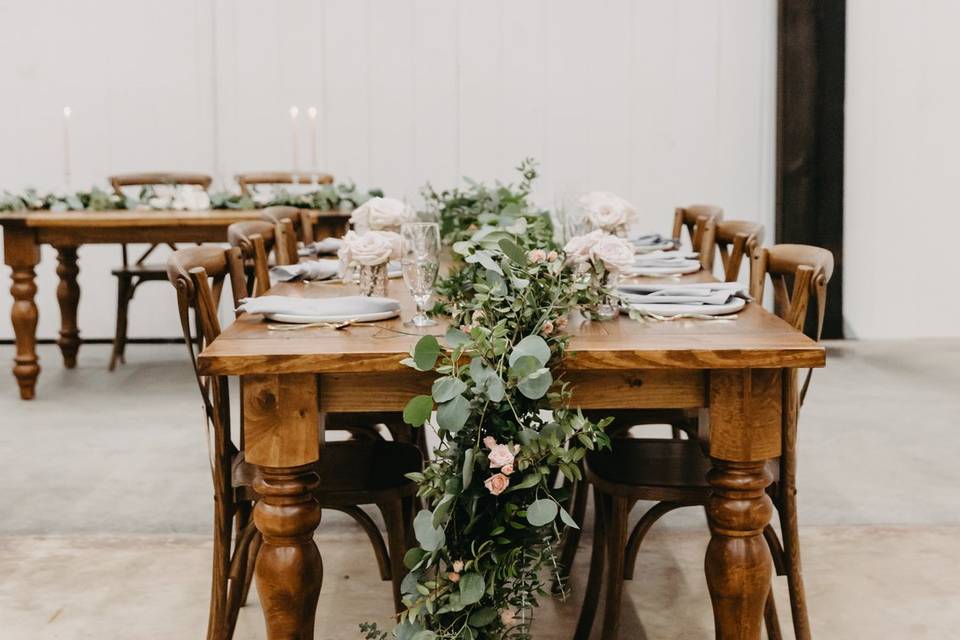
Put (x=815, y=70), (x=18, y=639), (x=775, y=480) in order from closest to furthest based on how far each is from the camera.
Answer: (x=775, y=480), (x=18, y=639), (x=815, y=70)

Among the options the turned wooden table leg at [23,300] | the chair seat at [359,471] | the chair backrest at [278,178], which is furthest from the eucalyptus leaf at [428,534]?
the chair backrest at [278,178]

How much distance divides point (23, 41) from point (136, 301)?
5.13 feet

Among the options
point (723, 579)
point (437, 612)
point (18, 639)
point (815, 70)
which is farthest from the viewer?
point (815, 70)

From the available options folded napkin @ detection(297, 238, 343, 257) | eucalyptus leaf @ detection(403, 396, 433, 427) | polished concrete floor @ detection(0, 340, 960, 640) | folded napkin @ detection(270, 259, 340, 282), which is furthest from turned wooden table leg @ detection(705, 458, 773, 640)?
folded napkin @ detection(297, 238, 343, 257)

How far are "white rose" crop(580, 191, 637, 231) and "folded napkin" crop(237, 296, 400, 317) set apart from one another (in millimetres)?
978

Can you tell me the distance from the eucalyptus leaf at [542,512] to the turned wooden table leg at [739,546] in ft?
1.16

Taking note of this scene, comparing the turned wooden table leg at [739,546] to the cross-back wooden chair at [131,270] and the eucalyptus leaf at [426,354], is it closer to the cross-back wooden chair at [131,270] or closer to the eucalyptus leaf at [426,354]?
the eucalyptus leaf at [426,354]

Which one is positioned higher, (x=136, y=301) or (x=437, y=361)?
(x=437, y=361)

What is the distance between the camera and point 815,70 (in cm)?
615

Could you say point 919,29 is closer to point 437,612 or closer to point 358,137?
point 358,137

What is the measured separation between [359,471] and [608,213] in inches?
45.2

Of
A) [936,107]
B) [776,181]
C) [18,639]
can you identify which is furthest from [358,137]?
[18,639]

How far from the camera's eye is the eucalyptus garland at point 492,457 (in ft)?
5.45

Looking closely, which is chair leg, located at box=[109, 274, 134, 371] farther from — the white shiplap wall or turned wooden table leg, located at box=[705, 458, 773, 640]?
turned wooden table leg, located at box=[705, 458, 773, 640]
